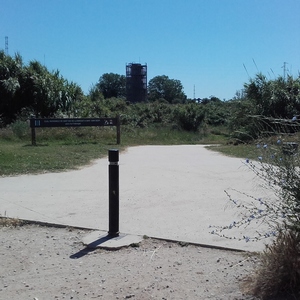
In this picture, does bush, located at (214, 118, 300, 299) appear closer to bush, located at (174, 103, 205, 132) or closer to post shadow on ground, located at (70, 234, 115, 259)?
post shadow on ground, located at (70, 234, 115, 259)

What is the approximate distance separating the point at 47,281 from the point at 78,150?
11876 millimetres

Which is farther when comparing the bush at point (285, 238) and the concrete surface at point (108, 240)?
the concrete surface at point (108, 240)

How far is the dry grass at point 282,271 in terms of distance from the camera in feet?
11.9

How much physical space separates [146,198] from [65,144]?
480 inches

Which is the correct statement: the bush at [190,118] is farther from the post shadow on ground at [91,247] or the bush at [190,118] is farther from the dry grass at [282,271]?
the dry grass at [282,271]

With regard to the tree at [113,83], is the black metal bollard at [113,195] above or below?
below

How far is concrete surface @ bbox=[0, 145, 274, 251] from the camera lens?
594 cm

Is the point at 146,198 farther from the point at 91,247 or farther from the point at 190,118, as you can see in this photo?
the point at 190,118

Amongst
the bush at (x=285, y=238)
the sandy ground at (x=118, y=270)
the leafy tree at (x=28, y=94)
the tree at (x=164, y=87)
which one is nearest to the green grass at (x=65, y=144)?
the leafy tree at (x=28, y=94)

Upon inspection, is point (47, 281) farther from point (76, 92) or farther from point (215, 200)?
point (76, 92)

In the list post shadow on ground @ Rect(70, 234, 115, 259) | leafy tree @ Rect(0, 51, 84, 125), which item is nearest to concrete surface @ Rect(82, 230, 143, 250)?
post shadow on ground @ Rect(70, 234, 115, 259)

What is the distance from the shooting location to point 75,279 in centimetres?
425

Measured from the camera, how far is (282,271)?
12.0 ft

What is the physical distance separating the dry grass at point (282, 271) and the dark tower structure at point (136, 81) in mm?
66893
